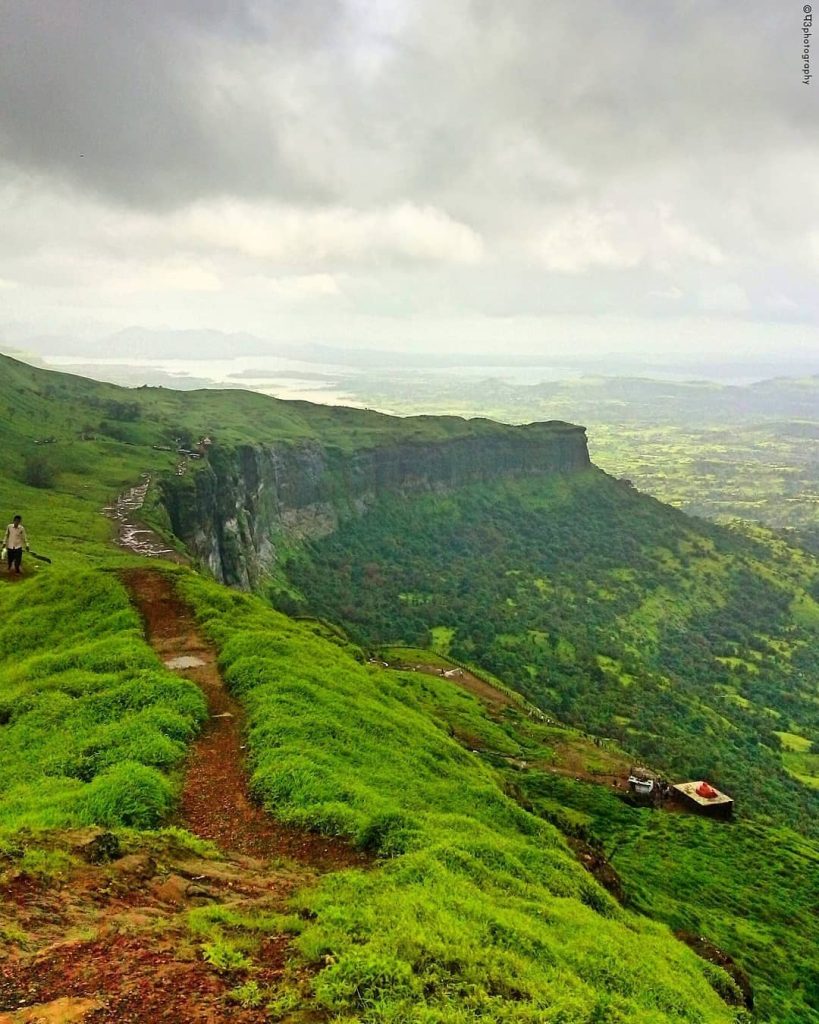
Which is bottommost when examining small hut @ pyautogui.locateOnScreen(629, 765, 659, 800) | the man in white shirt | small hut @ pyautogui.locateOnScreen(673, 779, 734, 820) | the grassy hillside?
the grassy hillside

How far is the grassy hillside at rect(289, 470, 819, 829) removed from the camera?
347 feet

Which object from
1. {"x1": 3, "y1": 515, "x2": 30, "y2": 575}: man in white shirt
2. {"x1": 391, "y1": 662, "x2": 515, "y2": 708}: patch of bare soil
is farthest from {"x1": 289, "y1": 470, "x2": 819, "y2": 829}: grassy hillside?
{"x1": 3, "y1": 515, "x2": 30, "y2": 575}: man in white shirt

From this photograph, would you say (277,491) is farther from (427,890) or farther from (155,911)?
(155,911)

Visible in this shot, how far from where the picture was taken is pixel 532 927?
1553 cm

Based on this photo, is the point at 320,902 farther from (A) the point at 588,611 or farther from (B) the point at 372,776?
(A) the point at 588,611

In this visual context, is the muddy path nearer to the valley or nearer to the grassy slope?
the valley

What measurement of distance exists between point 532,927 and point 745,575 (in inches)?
7708

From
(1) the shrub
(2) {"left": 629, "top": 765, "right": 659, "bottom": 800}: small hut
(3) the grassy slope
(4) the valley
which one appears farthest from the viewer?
(2) {"left": 629, "top": 765, "right": 659, "bottom": 800}: small hut

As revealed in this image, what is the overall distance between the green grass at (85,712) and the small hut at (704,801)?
47301 mm

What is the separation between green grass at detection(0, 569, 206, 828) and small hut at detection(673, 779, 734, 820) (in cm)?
4730

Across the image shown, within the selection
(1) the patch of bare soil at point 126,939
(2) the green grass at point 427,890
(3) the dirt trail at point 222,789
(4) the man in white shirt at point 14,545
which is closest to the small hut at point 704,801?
(2) the green grass at point 427,890

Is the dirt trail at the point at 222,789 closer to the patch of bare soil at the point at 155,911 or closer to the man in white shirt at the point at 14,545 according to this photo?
the patch of bare soil at the point at 155,911

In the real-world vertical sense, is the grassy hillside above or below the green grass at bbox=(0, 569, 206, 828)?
below

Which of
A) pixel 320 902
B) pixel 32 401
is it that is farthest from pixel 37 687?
pixel 32 401
